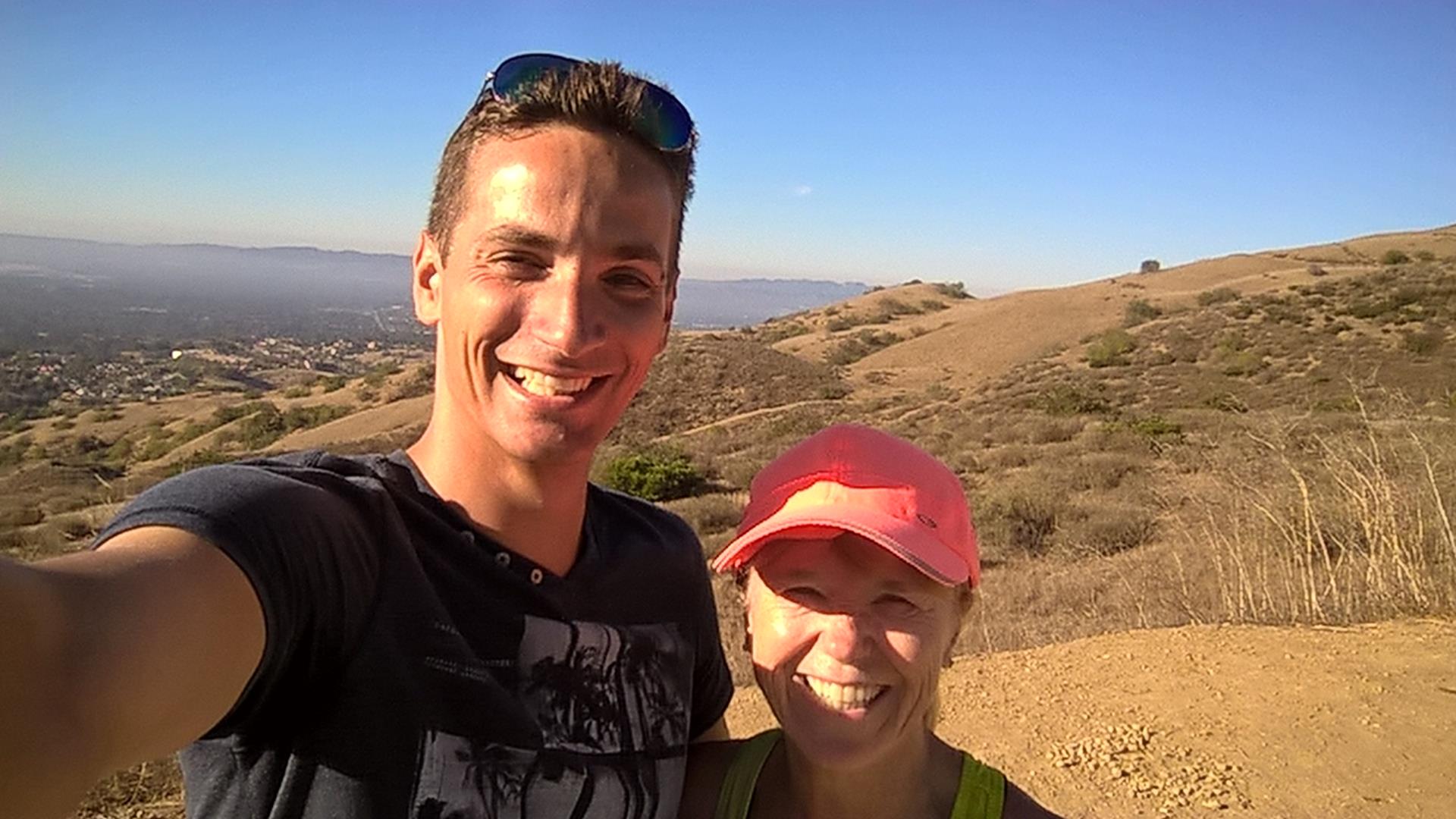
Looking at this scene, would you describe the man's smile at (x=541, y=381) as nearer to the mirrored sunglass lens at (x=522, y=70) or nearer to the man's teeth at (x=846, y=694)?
the mirrored sunglass lens at (x=522, y=70)

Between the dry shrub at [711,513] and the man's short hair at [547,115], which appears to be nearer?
the man's short hair at [547,115]

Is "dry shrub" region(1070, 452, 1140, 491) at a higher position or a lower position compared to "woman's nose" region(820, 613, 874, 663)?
lower

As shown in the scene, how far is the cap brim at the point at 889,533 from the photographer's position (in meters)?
1.71

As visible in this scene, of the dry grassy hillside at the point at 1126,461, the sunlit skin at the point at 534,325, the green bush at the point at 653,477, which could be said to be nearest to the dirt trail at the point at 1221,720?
the dry grassy hillside at the point at 1126,461

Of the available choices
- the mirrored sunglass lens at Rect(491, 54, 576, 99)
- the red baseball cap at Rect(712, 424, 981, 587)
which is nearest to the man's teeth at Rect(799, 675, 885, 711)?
the red baseball cap at Rect(712, 424, 981, 587)

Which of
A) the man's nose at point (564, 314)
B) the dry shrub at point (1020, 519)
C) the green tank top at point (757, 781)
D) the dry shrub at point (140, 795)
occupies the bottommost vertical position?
the dry shrub at point (1020, 519)

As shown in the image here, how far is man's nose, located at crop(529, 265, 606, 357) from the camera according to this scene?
65.0 inches

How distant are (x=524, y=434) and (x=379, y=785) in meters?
0.60

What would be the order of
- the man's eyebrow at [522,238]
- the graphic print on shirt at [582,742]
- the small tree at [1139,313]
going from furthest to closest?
the small tree at [1139,313], the man's eyebrow at [522,238], the graphic print on shirt at [582,742]

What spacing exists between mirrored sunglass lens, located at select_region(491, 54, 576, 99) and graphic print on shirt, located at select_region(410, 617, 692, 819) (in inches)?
37.2

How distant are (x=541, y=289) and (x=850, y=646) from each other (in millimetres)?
871

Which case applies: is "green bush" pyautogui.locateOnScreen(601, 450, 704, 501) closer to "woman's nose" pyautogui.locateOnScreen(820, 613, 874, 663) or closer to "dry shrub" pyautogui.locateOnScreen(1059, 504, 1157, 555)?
"dry shrub" pyautogui.locateOnScreen(1059, 504, 1157, 555)

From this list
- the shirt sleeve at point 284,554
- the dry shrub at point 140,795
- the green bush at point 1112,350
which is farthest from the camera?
the green bush at point 1112,350

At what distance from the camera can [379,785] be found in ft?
4.31
